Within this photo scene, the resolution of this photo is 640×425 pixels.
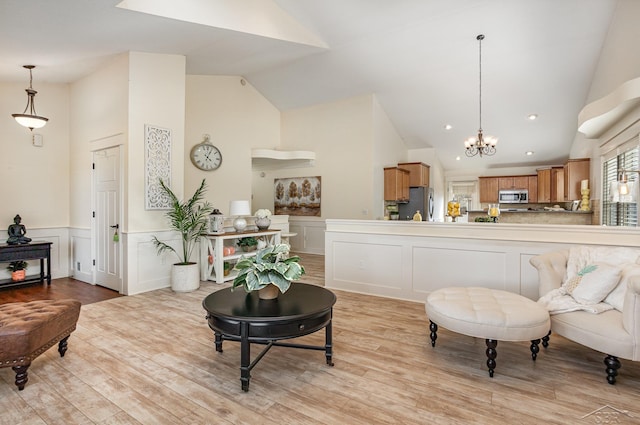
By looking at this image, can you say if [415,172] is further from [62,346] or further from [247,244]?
[62,346]

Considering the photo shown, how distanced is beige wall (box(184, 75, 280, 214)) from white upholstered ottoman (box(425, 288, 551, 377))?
552cm

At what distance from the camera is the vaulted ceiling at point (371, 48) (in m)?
3.79

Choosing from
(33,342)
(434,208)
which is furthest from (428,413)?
(434,208)

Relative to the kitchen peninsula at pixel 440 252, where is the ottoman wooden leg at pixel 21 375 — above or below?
below

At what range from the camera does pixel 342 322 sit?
340 cm

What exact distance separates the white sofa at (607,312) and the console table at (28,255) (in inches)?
258

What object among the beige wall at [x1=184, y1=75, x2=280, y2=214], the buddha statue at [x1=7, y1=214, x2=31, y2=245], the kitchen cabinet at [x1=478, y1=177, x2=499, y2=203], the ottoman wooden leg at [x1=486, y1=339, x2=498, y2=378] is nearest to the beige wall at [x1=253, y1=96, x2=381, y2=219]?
the beige wall at [x1=184, y1=75, x2=280, y2=214]

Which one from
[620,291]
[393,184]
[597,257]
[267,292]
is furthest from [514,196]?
[267,292]

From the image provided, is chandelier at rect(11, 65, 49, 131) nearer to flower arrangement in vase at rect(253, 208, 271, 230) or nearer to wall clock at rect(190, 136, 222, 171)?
wall clock at rect(190, 136, 222, 171)

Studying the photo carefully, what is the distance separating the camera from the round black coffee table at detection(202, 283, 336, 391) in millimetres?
2135

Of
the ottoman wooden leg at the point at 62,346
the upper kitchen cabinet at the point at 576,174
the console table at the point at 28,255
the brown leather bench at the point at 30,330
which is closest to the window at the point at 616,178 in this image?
the upper kitchen cabinet at the point at 576,174

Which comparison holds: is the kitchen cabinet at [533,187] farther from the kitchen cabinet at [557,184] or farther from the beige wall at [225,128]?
the beige wall at [225,128]

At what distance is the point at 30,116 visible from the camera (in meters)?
4.45

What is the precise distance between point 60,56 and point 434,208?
9.10 metres
